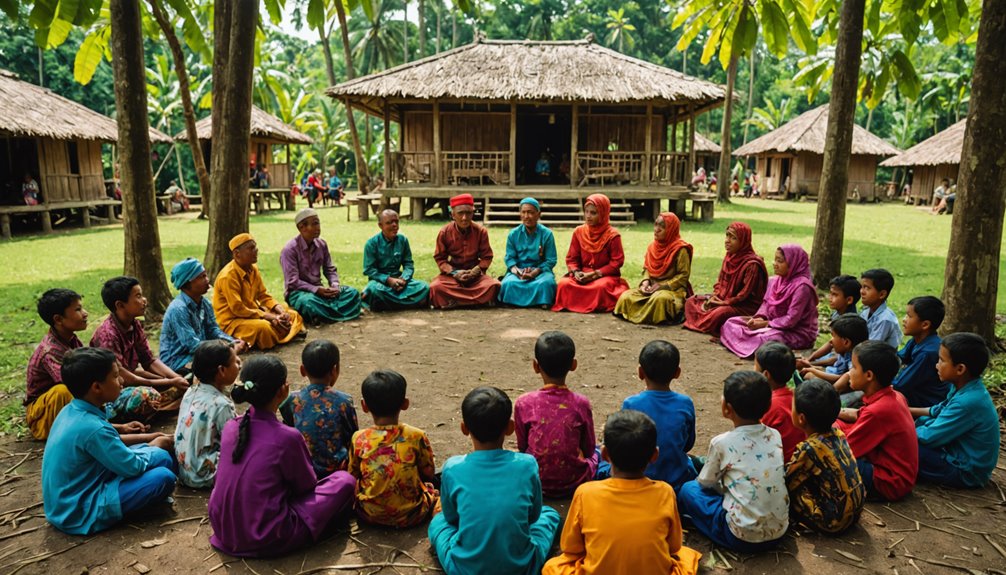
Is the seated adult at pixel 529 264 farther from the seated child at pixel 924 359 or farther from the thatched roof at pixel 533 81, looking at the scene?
the thatched roof at pixel 533 81

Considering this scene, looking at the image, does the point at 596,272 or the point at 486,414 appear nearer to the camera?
the point at 486,414

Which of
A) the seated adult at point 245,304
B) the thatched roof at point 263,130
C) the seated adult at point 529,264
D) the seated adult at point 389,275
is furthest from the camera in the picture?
the thatched roof at point 263,130

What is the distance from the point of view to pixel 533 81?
17000mm

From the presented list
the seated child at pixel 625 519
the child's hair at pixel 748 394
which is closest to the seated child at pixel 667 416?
the child's hair at pixel 748 394

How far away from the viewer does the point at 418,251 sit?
41.2 ft

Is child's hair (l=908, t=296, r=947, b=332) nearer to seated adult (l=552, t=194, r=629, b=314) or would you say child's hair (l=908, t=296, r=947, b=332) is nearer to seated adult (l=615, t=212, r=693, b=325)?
seated adult (l=615, t=212, r=693, b=325)

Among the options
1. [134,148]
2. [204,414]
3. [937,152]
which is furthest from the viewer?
[937,152]

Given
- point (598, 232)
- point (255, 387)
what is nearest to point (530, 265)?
point (598, 232)

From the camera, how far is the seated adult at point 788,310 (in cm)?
596

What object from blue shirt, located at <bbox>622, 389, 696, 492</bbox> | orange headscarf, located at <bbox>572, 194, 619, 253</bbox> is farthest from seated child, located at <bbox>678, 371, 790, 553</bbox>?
orange headscarf, located at <bbox>572, 194, 619, 253</bbox>

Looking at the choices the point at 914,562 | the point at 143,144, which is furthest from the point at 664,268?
the point at 143,144

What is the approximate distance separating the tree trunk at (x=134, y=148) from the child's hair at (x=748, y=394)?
19.5ft

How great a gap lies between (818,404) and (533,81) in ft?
49.9

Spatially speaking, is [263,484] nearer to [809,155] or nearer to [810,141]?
[810,141]
